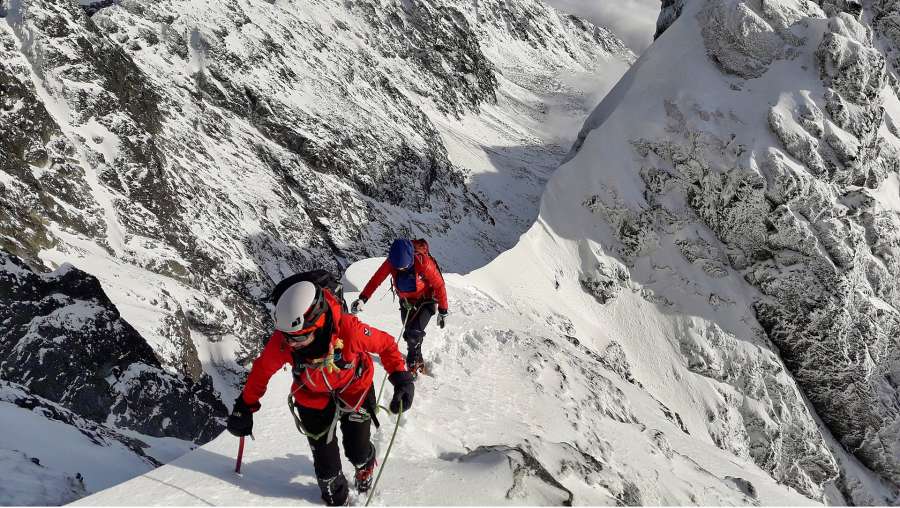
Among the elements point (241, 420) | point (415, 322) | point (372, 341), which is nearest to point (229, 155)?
point (415, 322)

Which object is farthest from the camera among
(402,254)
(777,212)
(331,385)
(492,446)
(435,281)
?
(777,212)

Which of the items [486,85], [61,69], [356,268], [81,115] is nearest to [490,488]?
[356,268]

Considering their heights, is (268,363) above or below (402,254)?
above

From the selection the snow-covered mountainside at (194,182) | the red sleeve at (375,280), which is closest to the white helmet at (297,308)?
the snow-covered mountainside at (194,182)

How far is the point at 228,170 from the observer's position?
39844 mm

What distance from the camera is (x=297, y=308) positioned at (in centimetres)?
489

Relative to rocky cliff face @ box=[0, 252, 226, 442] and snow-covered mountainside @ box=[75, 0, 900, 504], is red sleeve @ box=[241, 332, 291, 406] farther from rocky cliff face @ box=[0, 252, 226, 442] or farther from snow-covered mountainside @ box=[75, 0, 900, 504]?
snow-covered mountainside @ box=[75, 0, 900, 504]

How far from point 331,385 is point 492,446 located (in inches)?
116

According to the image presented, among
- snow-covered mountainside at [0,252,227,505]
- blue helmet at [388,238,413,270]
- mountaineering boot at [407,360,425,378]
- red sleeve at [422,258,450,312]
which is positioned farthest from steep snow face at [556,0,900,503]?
blue helmet at [388,238,413,270]

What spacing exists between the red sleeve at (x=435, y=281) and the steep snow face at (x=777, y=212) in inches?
995

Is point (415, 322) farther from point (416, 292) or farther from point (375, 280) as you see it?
point (375, 280)

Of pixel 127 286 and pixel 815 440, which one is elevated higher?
pixel 815 440

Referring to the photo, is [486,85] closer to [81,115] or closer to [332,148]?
[332,148]

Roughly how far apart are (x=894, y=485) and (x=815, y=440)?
749 cm
